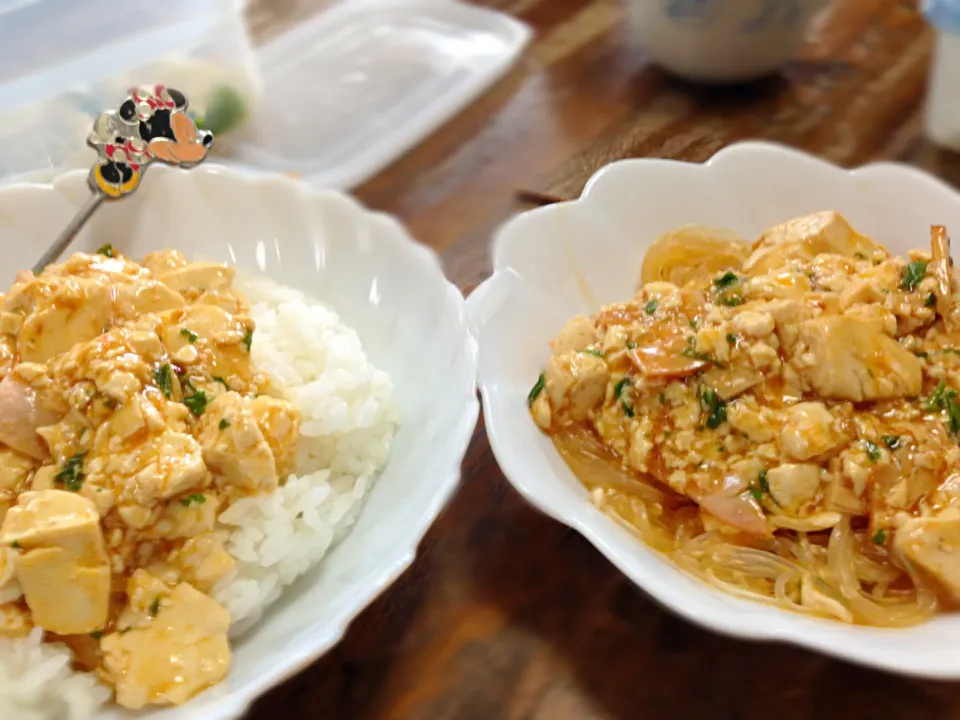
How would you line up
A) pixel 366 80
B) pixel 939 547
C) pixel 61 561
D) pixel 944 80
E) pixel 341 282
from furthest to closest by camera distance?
pixel 366 80 → pixel 944 80 → pixel 341 282 → pixel 939 547 → pixel 61 561

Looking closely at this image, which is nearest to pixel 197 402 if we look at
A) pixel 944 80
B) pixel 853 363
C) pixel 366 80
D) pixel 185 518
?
pixel 185 518

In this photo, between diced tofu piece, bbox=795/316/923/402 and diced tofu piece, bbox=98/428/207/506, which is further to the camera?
diced tofu piece, bbox=795/316/923/402

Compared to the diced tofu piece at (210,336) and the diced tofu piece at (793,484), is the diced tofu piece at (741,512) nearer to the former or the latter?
the diced tofu piece at (793,484)

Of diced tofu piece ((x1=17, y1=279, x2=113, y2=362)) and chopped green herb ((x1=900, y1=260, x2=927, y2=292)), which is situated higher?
diced tofu piece ((x1=17, y1=279, x2=113, y2=362))

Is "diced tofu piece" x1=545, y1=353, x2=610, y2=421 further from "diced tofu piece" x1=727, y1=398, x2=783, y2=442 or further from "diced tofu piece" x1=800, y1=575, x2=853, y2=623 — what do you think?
"diced tofu piece" x1=800, y1=575, x2=853, y2=623

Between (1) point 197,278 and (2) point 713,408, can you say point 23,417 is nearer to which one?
(1) point 197,278

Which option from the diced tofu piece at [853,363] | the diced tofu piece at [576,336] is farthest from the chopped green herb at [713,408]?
the diced tofu piece at [576,336]

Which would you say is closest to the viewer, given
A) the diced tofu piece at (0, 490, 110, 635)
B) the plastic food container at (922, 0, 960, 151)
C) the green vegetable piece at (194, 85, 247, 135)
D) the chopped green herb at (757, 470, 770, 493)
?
the diced tofu piece at (0, 490, 110, 635)

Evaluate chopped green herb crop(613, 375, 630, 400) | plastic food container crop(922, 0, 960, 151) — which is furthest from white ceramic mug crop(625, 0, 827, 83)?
chopped green herb crop(613, 375, 630, 400)
